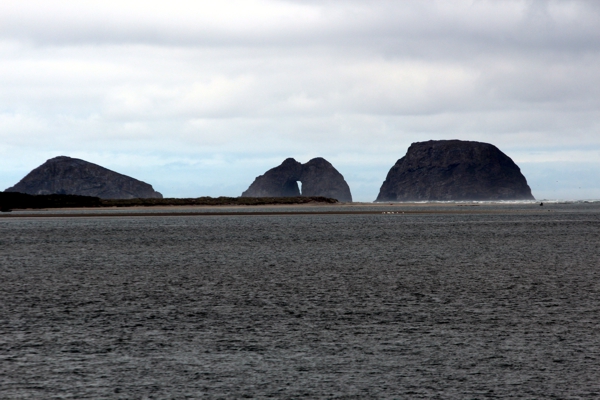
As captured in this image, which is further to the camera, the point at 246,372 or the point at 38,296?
the point at 38,296

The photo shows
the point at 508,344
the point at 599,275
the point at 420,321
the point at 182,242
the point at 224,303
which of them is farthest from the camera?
the point at 182,242

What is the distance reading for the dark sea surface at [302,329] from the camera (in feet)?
46.5

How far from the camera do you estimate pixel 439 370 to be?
15195 millimetres

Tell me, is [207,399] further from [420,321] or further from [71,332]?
[420,321]

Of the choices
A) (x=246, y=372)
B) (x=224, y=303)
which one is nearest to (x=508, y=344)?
(x=246, y=372)

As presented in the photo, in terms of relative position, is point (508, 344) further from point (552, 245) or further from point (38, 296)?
point (552, 245)

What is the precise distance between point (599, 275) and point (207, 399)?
88.3 feet

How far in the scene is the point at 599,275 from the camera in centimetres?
3444

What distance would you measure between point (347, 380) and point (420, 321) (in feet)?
24.7

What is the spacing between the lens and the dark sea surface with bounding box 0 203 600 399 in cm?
1418

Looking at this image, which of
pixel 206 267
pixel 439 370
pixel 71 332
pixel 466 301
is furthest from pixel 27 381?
pixel 206 267

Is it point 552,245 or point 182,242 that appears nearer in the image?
point 552,245

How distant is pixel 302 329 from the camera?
20.1 meters

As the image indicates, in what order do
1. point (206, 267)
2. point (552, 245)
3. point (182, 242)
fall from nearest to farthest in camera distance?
point (206, 267)
point (552, 245)
point (182, 242)
